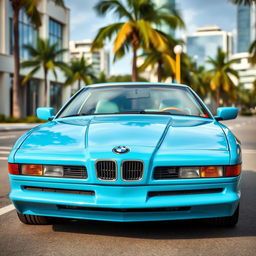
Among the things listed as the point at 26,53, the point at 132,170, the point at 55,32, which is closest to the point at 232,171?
the point at 132,170

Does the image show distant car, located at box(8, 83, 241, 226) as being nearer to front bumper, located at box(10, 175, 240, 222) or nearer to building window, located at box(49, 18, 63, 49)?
front bumper, located at box(10, 175, 240, 222)

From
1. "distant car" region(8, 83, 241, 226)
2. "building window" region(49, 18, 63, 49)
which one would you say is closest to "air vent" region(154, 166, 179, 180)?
"distant car" region(8, 83, 241, 226)

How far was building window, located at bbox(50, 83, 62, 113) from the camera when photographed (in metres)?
48.1

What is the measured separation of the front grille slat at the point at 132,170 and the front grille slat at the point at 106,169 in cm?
7

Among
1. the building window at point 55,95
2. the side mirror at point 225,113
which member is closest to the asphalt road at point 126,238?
the side mirror at point 225,113

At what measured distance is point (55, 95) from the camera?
49062 millimetres

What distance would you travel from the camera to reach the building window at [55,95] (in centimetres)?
4806

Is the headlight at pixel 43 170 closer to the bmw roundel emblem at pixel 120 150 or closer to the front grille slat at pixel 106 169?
the front grille slat at pixel 106 169

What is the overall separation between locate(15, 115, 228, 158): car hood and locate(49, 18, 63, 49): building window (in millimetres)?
45370

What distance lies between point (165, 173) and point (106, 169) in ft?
1.43

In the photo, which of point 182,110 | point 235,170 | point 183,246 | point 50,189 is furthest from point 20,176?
point 182,110

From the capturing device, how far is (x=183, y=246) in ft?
10.9

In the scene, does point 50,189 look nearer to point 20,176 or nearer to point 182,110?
point 20,176

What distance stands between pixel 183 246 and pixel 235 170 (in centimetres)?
70
